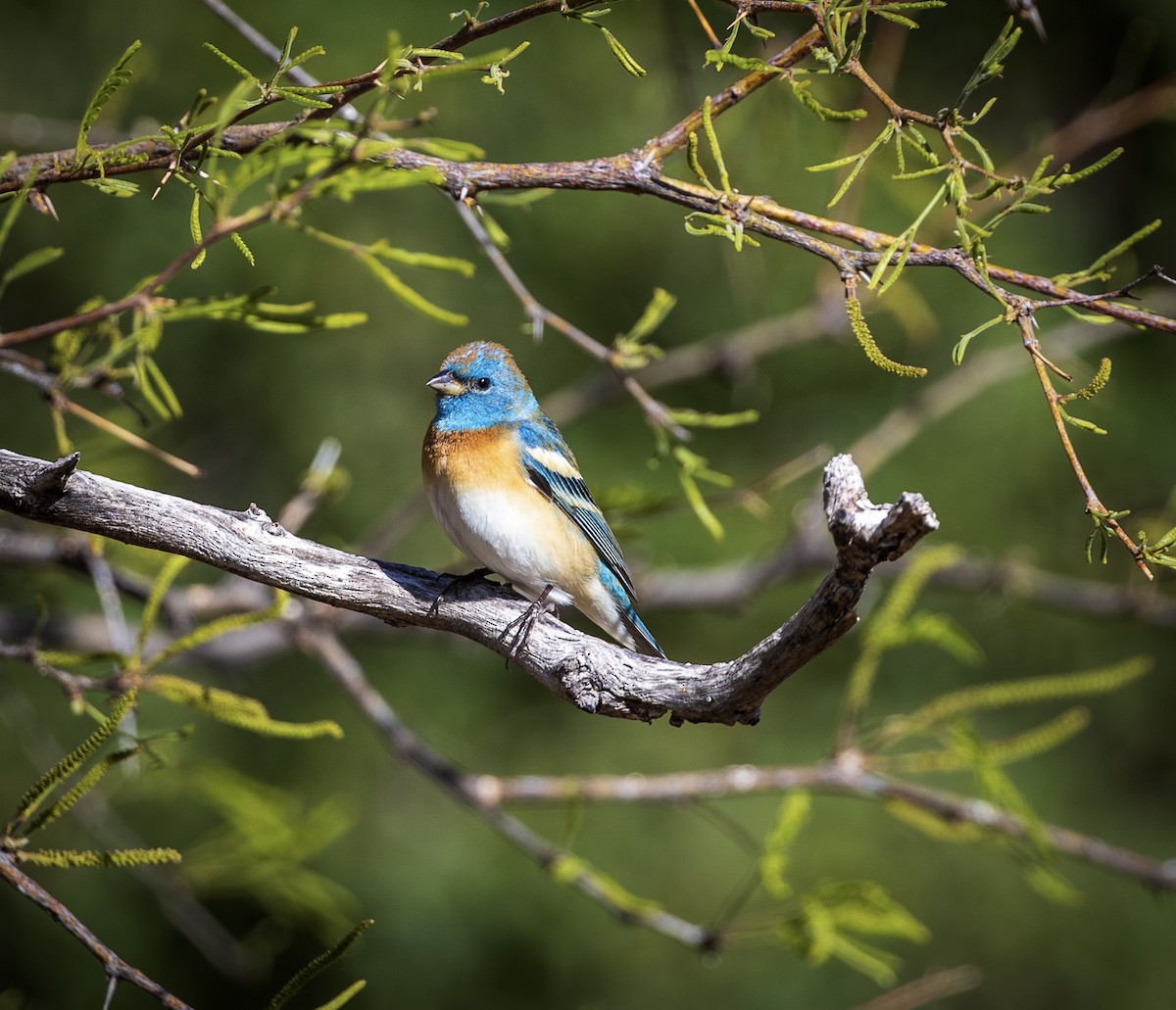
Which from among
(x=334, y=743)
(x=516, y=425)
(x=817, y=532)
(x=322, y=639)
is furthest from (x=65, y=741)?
(x=817, y=532)

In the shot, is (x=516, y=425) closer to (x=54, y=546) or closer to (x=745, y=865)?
(x=54, y=546)

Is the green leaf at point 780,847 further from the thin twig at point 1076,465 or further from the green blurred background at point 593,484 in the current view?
the green blurred background at point 593,484

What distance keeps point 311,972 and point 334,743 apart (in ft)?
12.7

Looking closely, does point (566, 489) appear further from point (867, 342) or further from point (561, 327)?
point (867, 342)

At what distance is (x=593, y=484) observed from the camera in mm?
4750

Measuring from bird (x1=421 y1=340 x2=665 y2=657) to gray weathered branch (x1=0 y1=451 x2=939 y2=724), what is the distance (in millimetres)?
685

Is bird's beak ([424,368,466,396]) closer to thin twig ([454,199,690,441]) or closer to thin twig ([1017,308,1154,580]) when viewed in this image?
thin twig ([454,199,690,441])

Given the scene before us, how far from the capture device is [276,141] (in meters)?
1.37

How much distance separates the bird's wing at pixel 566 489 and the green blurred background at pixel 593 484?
1.69m

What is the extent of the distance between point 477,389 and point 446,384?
0.10 m

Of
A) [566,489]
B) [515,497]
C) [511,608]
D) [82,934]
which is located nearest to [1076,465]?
[511,608]

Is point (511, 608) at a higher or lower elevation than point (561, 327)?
lower

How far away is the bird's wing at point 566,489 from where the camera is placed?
3.03 meters

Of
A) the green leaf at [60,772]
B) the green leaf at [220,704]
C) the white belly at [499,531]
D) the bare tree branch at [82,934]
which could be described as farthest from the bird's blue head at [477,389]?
the bare tree branch at [82,934]
